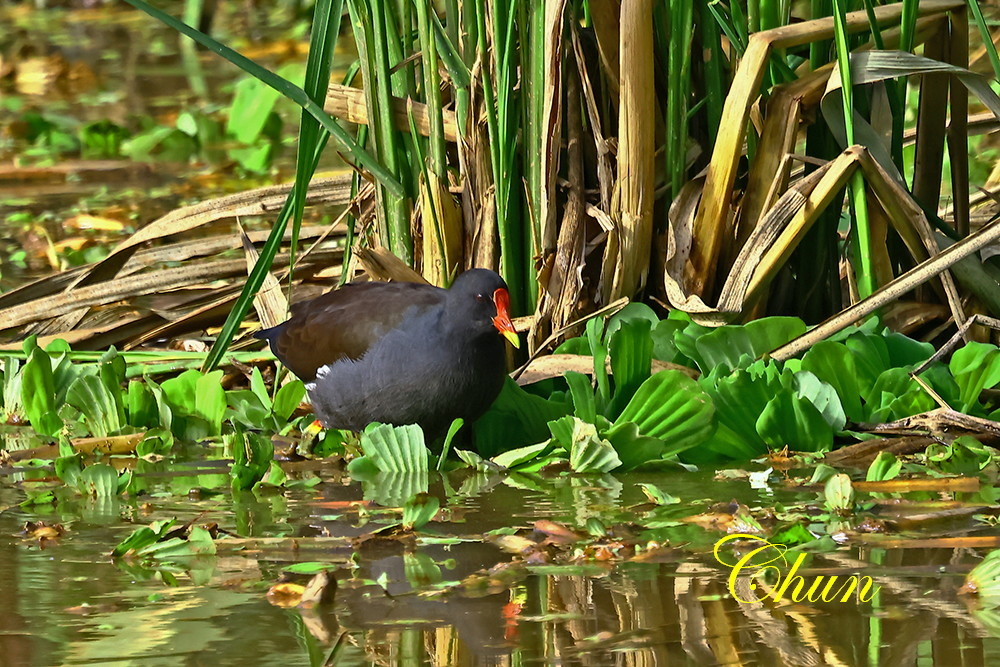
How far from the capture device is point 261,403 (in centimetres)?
363

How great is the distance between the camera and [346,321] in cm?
336

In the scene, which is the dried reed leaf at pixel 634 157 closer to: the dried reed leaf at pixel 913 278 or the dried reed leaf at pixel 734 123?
the dried reed leaf at pixel 734 123

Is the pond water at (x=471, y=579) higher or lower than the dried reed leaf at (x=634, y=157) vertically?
lower

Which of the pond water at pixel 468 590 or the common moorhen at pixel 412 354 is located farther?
the common moorhen at pixel 412 354

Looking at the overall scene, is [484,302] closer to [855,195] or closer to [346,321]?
[346,321]

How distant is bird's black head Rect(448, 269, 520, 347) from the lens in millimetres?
3168

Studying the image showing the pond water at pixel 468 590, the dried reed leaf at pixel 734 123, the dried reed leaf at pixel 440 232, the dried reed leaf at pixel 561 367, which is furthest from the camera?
the dried reed leaf at pixel 440 232

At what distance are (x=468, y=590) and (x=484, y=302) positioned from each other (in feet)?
3.26

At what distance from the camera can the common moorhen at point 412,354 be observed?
318cm

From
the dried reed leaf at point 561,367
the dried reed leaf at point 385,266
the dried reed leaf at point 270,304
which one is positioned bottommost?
the dried reed leaf at point 561,367

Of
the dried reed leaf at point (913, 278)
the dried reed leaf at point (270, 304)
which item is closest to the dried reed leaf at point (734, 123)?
the dried reed leaf at point (913, 278)

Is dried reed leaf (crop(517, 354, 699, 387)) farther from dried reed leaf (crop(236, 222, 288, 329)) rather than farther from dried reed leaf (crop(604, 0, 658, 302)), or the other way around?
dried reed leaf (crop(236, 222, 288, 329))

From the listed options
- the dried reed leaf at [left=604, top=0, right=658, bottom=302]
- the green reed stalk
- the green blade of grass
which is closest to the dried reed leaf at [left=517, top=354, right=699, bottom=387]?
the dried reed leaf at [left=604, top=0, right=658, bottom=302]

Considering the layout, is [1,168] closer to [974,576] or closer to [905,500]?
[905,500]
